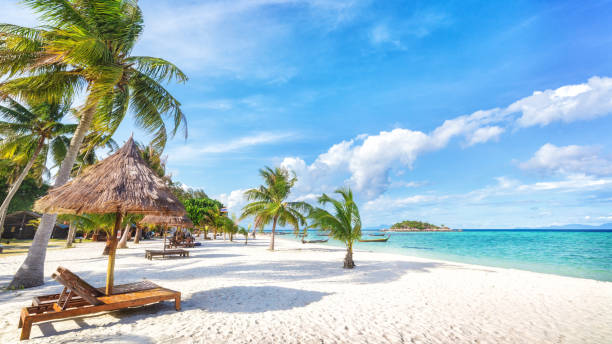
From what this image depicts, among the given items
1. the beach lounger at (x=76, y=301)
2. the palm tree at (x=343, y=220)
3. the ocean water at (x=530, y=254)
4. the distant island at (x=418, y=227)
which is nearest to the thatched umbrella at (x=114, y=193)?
the beach lounger at (x=76, y=301)

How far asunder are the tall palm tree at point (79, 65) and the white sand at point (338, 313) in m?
3.56

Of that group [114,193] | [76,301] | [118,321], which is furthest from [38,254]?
[118,321]

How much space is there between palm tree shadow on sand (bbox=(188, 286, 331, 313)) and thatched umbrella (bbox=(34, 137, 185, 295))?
177 centimetres

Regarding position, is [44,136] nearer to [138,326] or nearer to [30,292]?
[30,292]

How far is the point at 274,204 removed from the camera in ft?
58.9

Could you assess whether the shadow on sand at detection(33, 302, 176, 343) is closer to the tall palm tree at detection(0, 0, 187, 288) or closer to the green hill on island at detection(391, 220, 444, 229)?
the tall palm tree at detection(0, 0, 187, 288)

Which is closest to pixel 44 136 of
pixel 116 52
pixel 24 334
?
pixel 116 52

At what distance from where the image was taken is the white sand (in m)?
3.86

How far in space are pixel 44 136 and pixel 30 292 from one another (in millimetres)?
10011

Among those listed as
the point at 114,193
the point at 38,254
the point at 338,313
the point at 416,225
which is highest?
the point at 114,193

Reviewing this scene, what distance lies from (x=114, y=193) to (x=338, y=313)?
4.71m

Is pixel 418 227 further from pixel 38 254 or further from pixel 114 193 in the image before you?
pixel 114 193

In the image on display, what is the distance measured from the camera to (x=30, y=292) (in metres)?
6.01

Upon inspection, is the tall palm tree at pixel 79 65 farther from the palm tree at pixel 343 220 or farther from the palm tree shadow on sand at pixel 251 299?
the palm tree at pixel 343 220
